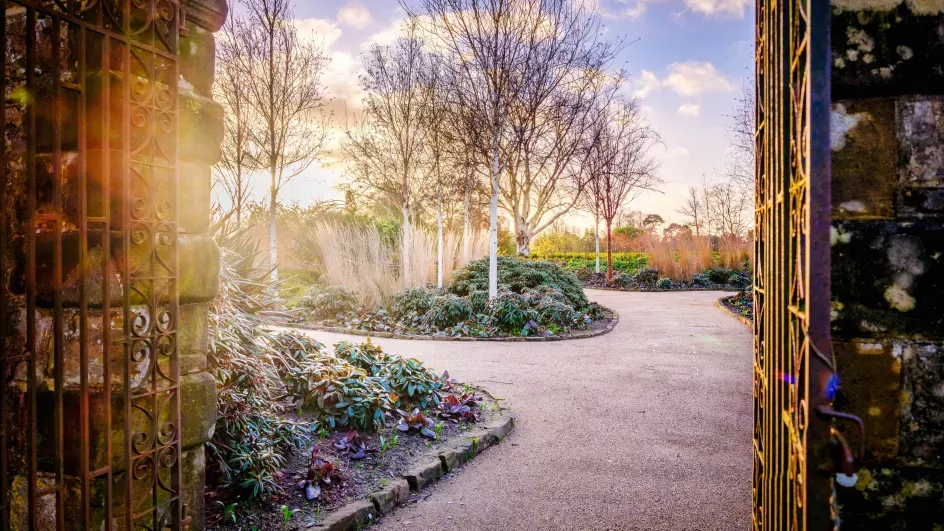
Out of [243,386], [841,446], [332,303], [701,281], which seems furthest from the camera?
[701,281]

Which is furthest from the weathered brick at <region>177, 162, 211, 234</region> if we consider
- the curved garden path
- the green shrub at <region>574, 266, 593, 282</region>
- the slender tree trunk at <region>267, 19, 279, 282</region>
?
the green shrub at <region>574, 266, 593, 282</region>

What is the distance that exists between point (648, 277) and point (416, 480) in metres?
16.2

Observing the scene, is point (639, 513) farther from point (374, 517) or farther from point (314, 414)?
point (314, 414)

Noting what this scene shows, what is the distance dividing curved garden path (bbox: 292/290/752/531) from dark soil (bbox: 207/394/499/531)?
0.27 m

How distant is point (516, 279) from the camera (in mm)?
11992

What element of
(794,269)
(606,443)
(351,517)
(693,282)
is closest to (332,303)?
(606,443)

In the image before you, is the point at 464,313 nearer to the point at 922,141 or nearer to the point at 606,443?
the point at 606,443

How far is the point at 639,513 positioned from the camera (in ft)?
9.75

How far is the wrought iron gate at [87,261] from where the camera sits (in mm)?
1835

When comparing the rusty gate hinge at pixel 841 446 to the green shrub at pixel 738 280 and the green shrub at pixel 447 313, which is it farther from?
the green shrub at pixel 738 280

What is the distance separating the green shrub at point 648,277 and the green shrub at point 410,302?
10.1 metres

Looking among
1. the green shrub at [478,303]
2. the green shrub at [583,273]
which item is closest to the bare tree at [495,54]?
the green shrub at [478,303]

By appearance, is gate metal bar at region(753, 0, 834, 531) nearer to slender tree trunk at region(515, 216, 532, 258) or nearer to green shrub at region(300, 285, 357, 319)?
green shrub at region(300, 285, 357, 319)

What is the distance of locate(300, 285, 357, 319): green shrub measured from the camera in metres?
10.5
